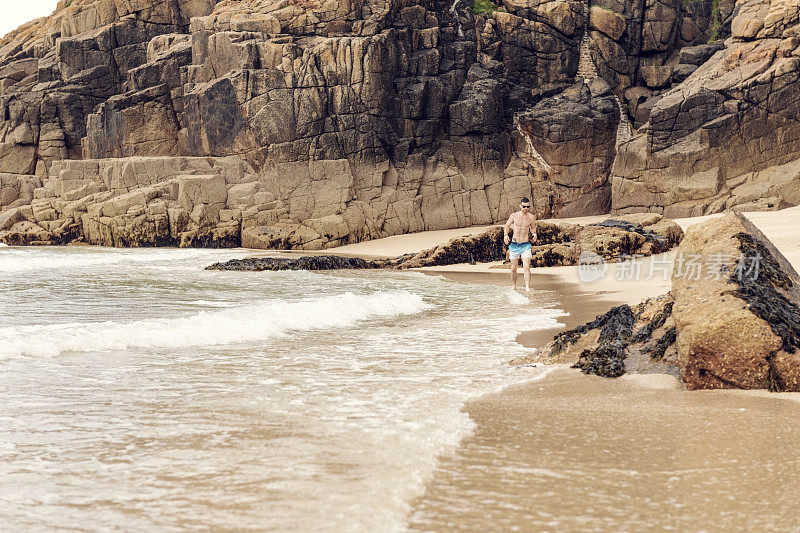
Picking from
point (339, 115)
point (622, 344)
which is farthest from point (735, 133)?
point (622, 344)

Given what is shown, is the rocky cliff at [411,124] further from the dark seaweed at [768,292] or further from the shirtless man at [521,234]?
the dark seaweed at [768,292]

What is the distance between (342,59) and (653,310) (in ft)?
Answer: 71.0

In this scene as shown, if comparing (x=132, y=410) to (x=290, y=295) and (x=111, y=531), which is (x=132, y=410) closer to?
(x=111, y=531)

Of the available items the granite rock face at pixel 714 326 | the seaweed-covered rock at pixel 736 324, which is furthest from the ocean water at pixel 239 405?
the seaweed-covered rock at pixel 736 324

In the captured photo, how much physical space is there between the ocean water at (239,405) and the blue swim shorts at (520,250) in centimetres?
248

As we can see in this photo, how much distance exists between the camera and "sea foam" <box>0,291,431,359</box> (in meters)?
6.05

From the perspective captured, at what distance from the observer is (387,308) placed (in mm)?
9109

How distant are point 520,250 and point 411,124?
1552 cm

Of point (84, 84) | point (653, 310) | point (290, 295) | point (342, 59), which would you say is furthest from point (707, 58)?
point (84, 84)

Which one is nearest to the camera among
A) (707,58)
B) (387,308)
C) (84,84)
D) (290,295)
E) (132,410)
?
(132,410)

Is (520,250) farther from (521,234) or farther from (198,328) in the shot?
→ (198,328)

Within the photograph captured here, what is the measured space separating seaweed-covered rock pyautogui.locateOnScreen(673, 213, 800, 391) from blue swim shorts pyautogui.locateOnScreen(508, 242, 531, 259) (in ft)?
22.2

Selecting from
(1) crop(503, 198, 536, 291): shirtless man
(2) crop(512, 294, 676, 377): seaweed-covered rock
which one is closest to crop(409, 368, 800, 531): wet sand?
(2) crop(512, 294, 676, 377): seaweed-covered rock

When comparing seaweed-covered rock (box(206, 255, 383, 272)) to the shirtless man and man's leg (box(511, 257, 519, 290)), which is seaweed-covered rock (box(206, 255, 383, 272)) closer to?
the shirtless man
